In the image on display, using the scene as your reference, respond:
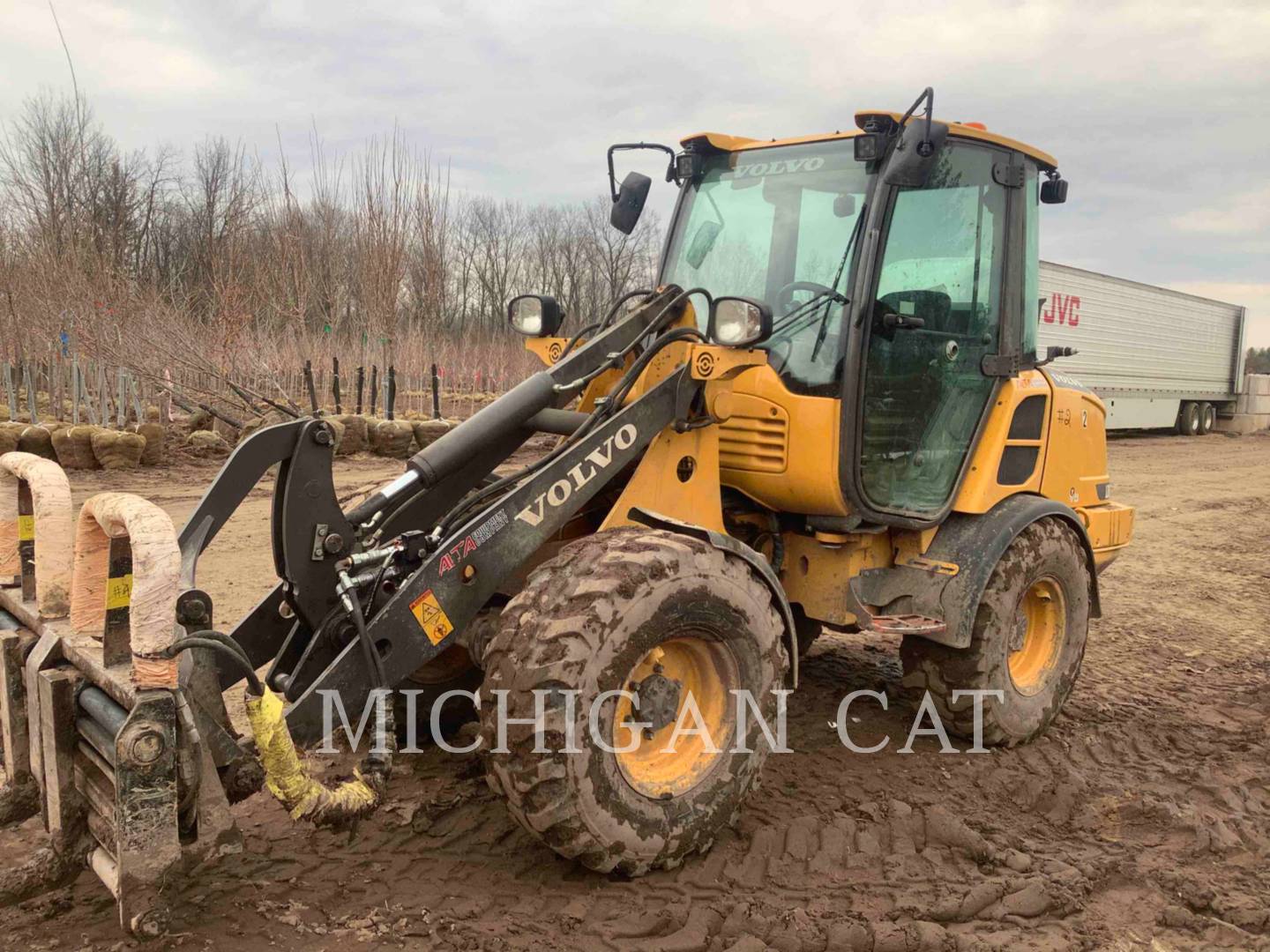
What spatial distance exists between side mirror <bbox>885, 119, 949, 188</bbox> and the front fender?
1689mm

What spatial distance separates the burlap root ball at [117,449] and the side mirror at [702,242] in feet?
33.8

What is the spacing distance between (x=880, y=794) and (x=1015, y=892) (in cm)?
79

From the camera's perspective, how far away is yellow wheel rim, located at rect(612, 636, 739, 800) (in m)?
3.36

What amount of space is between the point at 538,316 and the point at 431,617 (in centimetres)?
173

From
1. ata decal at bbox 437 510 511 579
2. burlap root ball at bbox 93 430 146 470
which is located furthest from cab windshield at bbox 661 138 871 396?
burlap root ball at bbox 93 430 146 470

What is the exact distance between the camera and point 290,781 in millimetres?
2775

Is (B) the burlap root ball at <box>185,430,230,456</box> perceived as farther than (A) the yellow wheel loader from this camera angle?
Yes

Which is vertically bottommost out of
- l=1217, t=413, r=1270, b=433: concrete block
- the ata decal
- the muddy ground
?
the muddy ground

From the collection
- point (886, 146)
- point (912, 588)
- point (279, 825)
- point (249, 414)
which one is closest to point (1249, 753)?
point (912, 588)

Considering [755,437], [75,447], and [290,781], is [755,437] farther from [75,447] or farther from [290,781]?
[75,447]

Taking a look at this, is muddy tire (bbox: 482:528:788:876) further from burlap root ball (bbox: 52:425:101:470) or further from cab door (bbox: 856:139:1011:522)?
burlap root ball (bbox: 52:425:101:470)

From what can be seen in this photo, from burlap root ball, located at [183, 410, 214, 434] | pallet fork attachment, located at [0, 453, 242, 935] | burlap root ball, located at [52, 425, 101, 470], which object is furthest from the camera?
burlap root ball, located at [183, 410, 214, 434]

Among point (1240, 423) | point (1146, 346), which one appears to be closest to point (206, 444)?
point (1146, 346)

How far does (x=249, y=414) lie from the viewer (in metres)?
15.7
